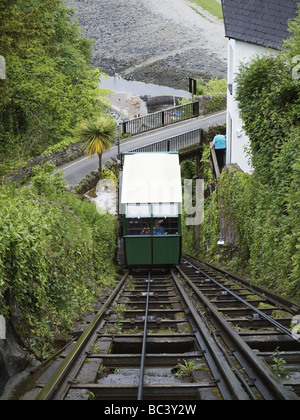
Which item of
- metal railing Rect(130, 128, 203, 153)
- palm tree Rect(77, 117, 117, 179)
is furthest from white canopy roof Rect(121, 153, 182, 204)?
metal railing Rect(130, 128, 203, 153)

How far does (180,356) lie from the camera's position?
20.2ft

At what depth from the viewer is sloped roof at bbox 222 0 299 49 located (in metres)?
18.6

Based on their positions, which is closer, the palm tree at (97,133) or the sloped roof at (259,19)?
the sloped roof at (259,19)

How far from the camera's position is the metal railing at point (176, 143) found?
25656 mm

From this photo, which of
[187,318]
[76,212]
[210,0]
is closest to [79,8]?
[210,0]

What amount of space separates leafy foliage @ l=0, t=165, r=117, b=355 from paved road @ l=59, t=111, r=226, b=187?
11143mm

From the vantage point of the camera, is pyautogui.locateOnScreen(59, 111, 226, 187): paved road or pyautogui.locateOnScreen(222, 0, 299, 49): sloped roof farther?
pyautogui.locateOnScreen(59, 111, 226, 187): paved road

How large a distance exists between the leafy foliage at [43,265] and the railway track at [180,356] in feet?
2.32

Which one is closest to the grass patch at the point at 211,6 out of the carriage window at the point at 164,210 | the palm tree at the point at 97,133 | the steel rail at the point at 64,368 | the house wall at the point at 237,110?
the house wall at the point at 237,110

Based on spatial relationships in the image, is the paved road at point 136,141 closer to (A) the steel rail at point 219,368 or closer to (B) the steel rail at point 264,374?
(A) the steel rail at point 219,368

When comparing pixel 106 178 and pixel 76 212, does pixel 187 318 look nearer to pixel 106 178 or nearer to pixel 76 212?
pixel 76 212

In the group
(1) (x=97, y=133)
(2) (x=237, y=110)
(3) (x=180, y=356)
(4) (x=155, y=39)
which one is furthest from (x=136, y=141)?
(4) (x=155, y=39)

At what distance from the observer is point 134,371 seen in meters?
5.92

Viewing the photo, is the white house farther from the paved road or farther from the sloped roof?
the paved road
